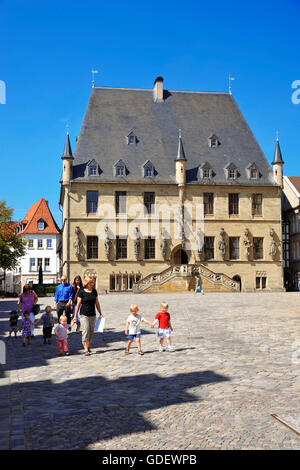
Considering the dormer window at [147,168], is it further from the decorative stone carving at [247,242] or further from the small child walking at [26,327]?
the small child walking at [26,327]

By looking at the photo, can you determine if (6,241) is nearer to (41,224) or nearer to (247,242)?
(247,242)

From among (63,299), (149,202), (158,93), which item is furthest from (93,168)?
(63,299)

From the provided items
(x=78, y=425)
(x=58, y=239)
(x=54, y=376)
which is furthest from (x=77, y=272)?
(x=78, y=425)

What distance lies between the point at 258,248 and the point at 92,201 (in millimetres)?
15522

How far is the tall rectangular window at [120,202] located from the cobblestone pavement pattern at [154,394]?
101ft

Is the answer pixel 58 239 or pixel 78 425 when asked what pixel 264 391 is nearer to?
pixel 78 425

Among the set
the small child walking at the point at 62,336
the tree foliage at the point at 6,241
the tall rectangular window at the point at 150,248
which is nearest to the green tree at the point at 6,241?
the tree foliage at the point at 6,241

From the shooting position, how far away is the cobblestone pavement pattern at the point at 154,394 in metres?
6.14

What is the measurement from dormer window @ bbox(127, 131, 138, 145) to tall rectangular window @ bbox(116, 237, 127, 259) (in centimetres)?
925

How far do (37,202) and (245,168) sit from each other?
129 feet

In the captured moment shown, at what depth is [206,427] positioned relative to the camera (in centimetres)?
656

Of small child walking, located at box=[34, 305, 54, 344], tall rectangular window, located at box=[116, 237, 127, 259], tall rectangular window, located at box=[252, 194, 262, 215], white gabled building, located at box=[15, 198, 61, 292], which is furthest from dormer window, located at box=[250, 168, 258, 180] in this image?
small child walking, located at box=[34, 305, 54, 344]

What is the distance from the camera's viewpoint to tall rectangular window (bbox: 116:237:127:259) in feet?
150

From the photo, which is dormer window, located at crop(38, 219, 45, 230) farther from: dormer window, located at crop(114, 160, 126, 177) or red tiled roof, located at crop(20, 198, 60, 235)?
dormer window, located at crop(114, 160, 126, 177)
